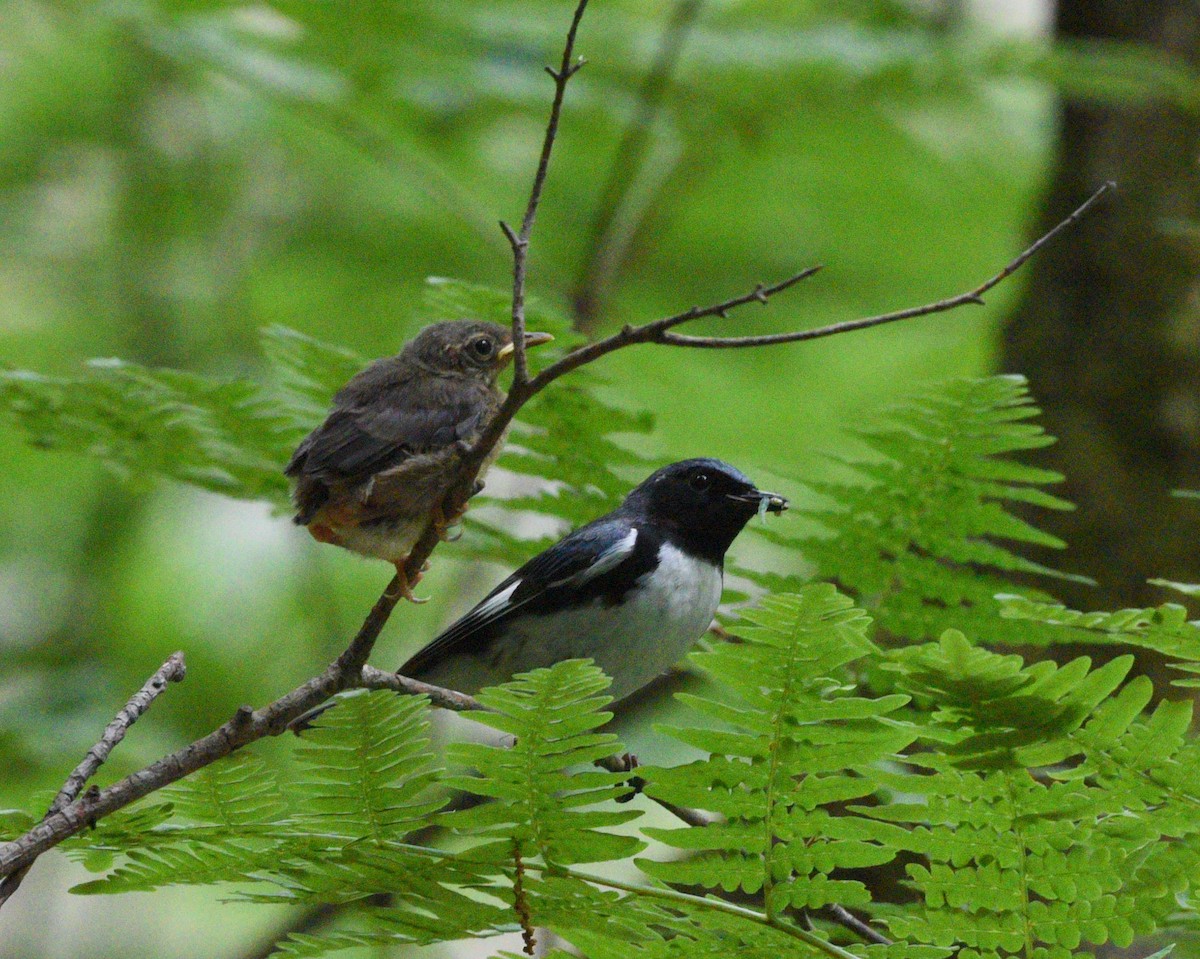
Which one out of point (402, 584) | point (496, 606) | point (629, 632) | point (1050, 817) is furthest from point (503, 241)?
point (1050, 817)

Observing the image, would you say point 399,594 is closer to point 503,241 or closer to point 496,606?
point 496,606

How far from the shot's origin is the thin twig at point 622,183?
18.0 ft

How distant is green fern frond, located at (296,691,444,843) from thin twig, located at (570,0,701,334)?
347cm

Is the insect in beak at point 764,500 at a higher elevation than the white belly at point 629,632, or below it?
higher

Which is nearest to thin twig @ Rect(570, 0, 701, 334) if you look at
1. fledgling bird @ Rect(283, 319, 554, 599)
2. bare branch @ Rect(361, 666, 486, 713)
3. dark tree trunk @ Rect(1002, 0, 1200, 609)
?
dark tree trunk @ Rect(1002, 0, 1200, 609)

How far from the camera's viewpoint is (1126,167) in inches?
208

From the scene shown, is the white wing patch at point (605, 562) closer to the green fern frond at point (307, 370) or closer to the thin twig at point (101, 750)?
the green fern frond at point (307, 370)

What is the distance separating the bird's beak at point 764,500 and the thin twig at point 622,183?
2219mm

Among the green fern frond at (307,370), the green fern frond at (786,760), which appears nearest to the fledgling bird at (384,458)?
the green fern frond at (307,370)

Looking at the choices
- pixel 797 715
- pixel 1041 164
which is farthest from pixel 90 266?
pixel 797 715

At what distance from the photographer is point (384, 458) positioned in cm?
290

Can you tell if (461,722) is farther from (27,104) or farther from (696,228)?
(27,104)

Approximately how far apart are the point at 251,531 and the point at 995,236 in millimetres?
4389

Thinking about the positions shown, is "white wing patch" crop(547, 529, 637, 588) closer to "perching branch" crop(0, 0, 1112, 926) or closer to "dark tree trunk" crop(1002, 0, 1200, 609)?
"perching branch" crop(0, 0, 1112, 926)
